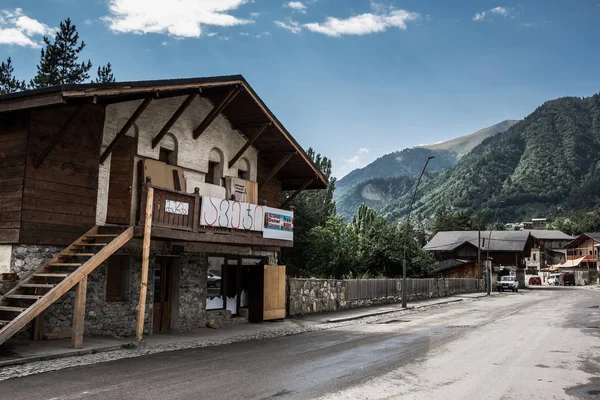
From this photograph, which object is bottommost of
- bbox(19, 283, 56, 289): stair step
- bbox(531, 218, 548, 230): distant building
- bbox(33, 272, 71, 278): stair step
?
bbox(19, 283, 56, 289): stair step

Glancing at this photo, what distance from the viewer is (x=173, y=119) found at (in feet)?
51.6

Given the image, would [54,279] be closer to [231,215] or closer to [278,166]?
[231,215]

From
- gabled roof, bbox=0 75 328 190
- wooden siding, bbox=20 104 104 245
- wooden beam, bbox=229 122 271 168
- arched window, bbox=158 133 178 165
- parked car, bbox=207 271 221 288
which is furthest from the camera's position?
wooden beam, bbox=229 122 271 168

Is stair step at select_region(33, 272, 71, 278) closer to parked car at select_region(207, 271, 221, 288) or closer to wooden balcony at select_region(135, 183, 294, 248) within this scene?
wooden balcony at select_region(135, 183, 294, 248)

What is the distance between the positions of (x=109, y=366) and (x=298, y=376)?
157 inches

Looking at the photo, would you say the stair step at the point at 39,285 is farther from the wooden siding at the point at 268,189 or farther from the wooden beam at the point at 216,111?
the wooden siding at the point at 268,189

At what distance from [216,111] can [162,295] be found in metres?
6.14

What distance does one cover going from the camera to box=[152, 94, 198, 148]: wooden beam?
1559 cm

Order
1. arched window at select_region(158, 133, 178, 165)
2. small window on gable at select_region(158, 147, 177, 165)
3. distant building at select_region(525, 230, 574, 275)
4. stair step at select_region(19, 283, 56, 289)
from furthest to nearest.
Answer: distant building at select_region(525, 230, 574, 275)
small window on gable at select_region(158, 147, 177, 165)
arched window at select_region(158, 133, 178, 165)
stair step at select_region(19, 283, 56, 289)

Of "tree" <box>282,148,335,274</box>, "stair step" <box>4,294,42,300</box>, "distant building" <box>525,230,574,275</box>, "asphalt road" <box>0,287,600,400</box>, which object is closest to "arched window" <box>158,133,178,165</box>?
"stair step" <box>4,294,42,300</box>

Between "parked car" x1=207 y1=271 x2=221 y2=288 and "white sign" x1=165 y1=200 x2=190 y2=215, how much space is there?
3.66 m

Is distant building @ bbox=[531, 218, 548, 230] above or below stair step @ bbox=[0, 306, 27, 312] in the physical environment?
above

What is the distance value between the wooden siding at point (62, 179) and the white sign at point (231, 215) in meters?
3.23

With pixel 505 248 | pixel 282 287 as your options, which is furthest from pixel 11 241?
pixel 505 248
